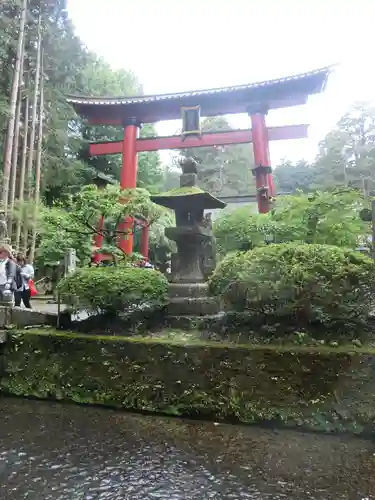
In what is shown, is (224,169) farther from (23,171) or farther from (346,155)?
(23,171)

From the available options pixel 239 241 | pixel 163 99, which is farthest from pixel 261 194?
pixel 163 99

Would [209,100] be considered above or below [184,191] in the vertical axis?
above

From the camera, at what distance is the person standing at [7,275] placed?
23.1 ft

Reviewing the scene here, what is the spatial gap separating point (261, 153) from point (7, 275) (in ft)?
34.8

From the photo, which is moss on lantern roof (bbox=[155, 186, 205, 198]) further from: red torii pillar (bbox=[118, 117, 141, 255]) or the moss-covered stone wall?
red torii pillar (bbox=[118, 117, 141, 255])

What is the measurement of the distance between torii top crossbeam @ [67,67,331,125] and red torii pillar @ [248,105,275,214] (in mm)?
482

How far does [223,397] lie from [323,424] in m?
1.14

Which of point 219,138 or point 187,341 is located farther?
point 219,138

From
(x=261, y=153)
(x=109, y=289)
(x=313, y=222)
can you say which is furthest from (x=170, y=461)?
(x=261, y=153)

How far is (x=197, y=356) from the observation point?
474 cm

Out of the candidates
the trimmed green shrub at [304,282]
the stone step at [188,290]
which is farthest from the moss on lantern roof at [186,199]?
the trimmed green shrub at [304,282]

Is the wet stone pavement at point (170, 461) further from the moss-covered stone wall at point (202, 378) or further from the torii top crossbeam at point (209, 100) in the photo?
the torii top crossbeam at point (209, 100)

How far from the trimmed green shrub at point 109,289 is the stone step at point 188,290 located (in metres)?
0.97

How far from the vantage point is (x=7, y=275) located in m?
7.47
